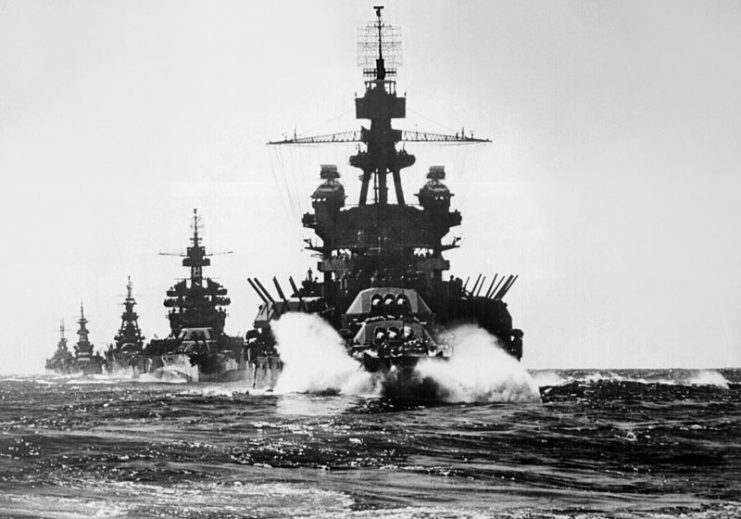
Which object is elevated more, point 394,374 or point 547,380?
point 547,380

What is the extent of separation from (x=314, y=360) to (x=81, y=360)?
10798 centimetres

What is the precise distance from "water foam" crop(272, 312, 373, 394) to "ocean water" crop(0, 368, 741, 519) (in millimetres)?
10282

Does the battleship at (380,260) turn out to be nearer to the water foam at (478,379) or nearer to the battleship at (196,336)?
the water foam at (478,379)

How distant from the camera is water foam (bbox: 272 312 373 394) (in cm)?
4912

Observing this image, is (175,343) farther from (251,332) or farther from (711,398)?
(711,398)

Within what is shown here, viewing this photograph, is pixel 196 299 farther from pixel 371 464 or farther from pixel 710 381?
pixel 371 464

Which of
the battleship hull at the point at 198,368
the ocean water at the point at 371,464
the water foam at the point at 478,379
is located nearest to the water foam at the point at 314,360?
the water foam at the point at 478,379

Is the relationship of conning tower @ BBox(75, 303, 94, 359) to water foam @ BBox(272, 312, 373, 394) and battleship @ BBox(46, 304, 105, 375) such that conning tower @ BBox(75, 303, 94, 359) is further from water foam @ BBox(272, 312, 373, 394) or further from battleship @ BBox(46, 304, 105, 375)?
water foam @ BBox(272, 312, 373, 394)

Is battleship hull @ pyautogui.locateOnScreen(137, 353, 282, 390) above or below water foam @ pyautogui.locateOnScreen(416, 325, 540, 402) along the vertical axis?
above

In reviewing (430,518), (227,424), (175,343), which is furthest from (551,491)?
(175,343)

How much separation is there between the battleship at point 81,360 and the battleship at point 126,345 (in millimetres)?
8434

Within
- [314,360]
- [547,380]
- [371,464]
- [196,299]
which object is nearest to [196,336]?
[196,299]

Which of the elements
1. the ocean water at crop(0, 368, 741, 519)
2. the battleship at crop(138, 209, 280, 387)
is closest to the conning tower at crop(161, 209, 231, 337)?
the battleship at crop(138, 209, 280, 387)

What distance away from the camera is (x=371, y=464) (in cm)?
2286
